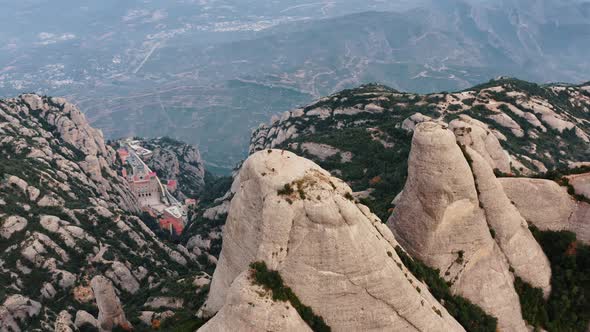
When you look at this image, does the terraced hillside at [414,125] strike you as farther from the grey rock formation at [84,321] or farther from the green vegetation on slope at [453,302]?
the grey rock formation at [84,321]

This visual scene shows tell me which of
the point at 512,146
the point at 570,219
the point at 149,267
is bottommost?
the point at 149,267

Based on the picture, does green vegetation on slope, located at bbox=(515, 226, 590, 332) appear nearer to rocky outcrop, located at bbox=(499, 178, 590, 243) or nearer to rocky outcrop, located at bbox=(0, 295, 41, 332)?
rocky outcrop, located at bbox=(499, 178, 590, 243)

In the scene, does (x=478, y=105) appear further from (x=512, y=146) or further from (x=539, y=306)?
(x=539, y=306)

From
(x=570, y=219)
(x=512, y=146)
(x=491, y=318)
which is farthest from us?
(x=512, y=146)

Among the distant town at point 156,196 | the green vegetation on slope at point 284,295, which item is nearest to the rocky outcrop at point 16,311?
the green vegetation on slope at point 284,295

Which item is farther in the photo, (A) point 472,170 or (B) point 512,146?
(B) point 512,146

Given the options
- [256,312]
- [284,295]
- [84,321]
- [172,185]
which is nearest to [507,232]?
[284,295]

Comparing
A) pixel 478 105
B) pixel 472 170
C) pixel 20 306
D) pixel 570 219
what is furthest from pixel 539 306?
pixel 478 105

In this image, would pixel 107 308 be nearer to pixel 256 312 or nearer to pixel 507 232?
pixel 256 312
